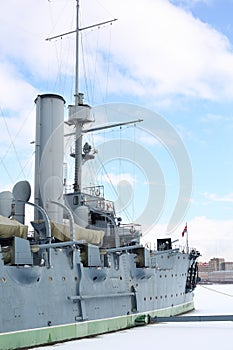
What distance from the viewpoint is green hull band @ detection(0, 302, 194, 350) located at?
11906mm

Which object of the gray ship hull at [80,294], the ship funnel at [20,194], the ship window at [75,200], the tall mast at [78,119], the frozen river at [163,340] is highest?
the tall mast at [78,119]

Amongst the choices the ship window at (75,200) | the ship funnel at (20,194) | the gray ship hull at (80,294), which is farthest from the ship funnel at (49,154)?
the ship window at (75,200)

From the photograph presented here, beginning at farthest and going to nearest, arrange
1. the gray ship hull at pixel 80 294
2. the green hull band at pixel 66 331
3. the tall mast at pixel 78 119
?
1. the tall mast at pixel 78 119
2. the gray ship hull at pixel 80 294
3. the green hull band at pixel 66 331

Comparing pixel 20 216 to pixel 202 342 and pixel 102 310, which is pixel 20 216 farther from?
pixel 202 342

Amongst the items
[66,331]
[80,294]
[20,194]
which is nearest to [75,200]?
[20,194]

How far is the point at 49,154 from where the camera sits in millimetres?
16906

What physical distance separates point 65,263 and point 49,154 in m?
4.31

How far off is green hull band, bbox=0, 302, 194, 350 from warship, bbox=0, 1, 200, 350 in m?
0.02

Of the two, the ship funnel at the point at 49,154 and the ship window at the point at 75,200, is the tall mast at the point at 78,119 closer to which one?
the ship window at the point at 75,200

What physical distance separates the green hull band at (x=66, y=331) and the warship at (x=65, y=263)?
0.08 feet

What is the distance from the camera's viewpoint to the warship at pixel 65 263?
1259cm

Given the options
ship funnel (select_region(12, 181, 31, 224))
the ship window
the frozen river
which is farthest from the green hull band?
the ship window

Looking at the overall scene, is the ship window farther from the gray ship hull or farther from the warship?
the gray ship hull

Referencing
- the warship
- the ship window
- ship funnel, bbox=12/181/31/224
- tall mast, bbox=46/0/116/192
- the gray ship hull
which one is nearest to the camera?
the gray ship hull
